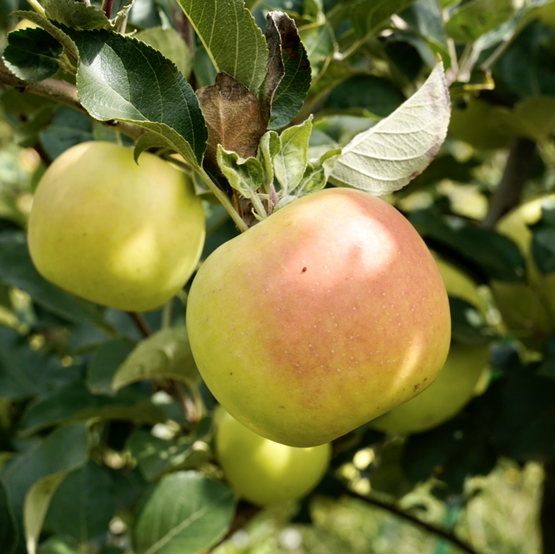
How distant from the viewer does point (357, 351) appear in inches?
15.3

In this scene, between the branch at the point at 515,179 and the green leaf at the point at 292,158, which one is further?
the branch at the point at 515,179

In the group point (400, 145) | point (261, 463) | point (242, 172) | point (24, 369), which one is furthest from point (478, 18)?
point (24, 369)

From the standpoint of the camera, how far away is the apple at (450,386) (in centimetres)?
85

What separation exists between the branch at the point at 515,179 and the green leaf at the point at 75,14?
0.77 m

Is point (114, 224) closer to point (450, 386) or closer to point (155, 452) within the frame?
point (155, 452)

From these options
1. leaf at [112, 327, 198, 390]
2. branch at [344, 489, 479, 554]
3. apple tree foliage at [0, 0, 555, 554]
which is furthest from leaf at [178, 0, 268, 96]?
branch at [344, 489, 479, 554]

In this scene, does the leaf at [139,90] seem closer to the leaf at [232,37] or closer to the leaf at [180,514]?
the leaf at [232,37]

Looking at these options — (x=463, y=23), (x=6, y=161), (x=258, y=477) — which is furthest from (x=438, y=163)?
(x=6, y=161)

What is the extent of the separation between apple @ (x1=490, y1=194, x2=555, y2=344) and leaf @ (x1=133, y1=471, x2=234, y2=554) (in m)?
0.46

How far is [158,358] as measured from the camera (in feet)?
2.40

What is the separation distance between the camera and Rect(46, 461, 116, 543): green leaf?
30.5 inches

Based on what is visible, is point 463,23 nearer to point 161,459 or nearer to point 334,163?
point 334,163

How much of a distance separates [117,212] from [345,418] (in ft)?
0.80

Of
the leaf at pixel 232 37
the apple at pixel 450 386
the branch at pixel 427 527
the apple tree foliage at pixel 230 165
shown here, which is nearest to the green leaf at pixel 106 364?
the apple tree foliage at pixel 230 165
